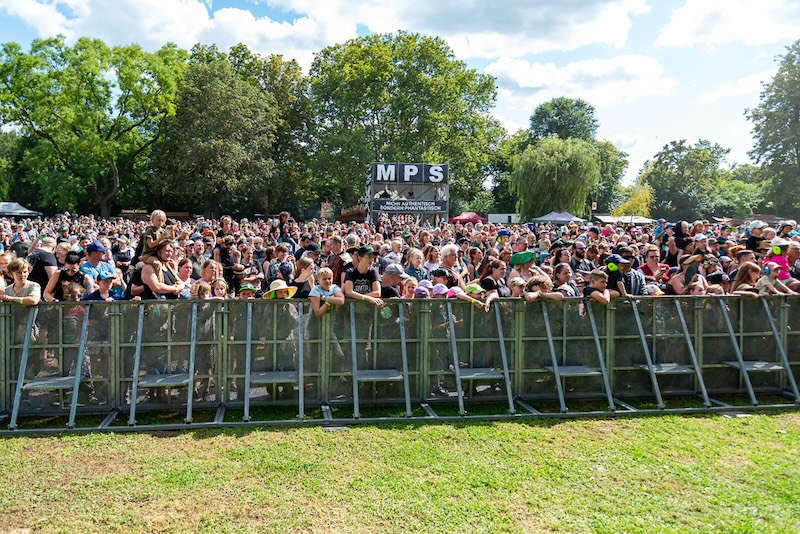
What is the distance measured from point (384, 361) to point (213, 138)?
39234 mm

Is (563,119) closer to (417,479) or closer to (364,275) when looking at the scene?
(364,275)

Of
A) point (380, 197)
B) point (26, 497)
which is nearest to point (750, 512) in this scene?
point (26, 497)

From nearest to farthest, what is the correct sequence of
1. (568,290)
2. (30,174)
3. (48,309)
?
(48,309)
(568,290)
(30,174)

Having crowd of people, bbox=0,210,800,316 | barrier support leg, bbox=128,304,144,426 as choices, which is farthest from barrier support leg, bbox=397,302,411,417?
barrier support leg, bbox=128,304,144,426

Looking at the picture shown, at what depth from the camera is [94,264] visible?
800cm

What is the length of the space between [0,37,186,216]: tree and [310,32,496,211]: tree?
11.4 metres

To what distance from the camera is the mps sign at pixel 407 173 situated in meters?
27.3

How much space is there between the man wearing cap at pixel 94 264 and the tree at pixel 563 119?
6392cm

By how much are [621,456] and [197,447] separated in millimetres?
4139

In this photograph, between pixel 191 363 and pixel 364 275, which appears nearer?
pixel 191 363

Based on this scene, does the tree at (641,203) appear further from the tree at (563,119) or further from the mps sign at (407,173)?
the mps sign at (407,173)

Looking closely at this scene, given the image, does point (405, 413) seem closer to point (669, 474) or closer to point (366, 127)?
point (669, 474)

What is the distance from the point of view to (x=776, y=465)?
5.46 meters

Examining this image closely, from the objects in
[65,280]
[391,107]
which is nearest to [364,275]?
[65,280]
